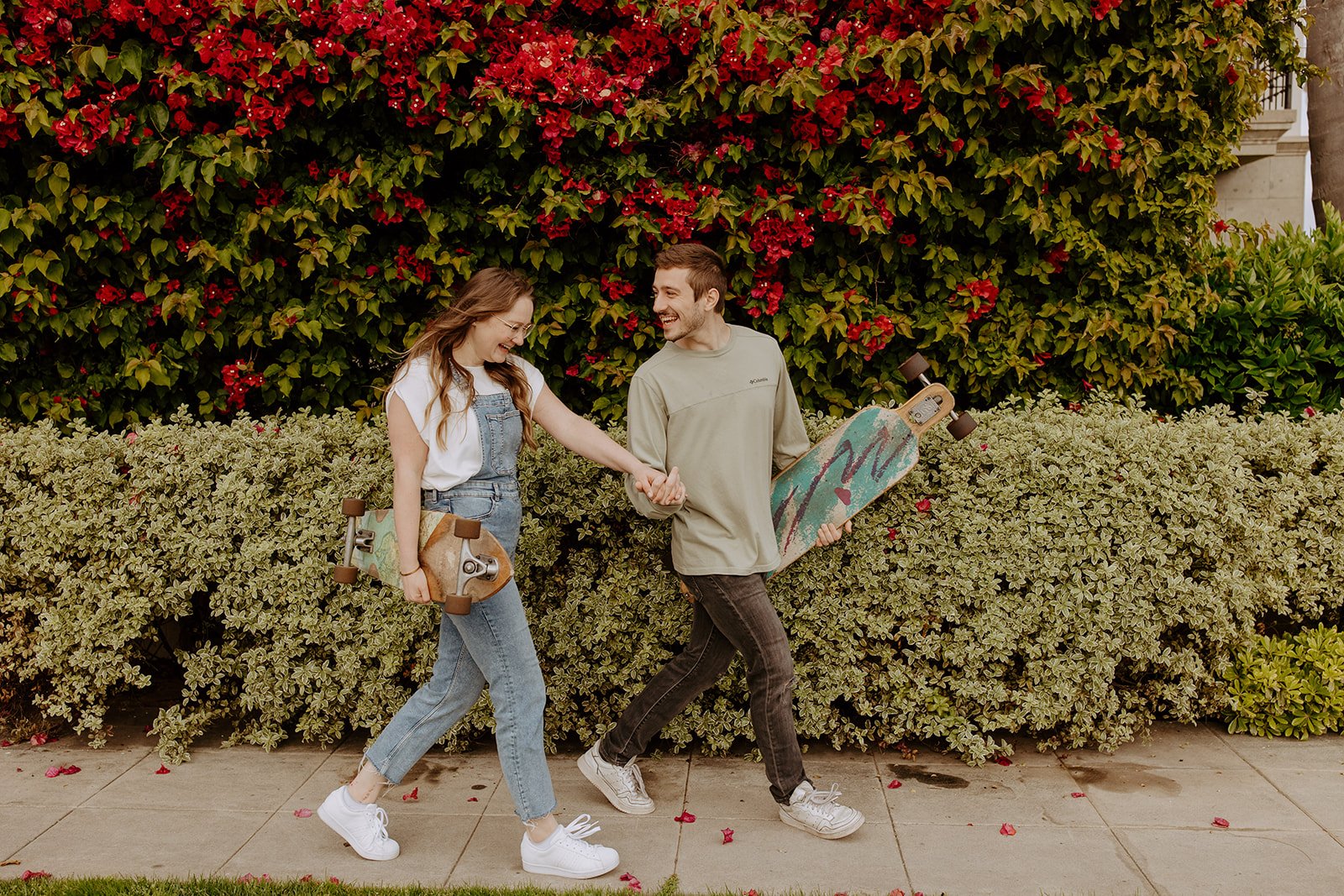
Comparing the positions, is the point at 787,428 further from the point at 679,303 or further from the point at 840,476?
the point at 679,303

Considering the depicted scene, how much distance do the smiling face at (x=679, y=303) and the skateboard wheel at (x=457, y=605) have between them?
→ 3.28 ft

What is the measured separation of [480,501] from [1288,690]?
3.28 m

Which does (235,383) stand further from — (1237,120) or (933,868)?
(1237,120)

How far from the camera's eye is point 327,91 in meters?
4.50

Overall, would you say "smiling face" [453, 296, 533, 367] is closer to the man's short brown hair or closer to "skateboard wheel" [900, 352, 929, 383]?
the man's short brown hair

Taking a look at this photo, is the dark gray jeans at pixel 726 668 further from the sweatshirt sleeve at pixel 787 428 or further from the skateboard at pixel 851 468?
the sweatshirt sleeve at pixel 787 428

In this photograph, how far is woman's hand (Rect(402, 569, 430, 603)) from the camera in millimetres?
3191

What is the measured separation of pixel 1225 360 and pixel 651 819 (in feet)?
11.8

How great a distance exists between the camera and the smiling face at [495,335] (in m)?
3.27

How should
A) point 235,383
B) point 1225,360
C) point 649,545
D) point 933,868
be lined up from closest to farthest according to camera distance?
point 933,868 → point 649,545 → point 235,383 → point 1225,360

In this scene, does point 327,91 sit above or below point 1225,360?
above

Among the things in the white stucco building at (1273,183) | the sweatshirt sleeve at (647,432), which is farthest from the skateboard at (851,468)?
A: the white stucco building at (1273,183)

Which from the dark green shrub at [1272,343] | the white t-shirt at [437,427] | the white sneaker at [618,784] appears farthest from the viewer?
the dark green shrub at [1272,343]

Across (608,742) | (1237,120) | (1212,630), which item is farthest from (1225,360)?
(608,742)
